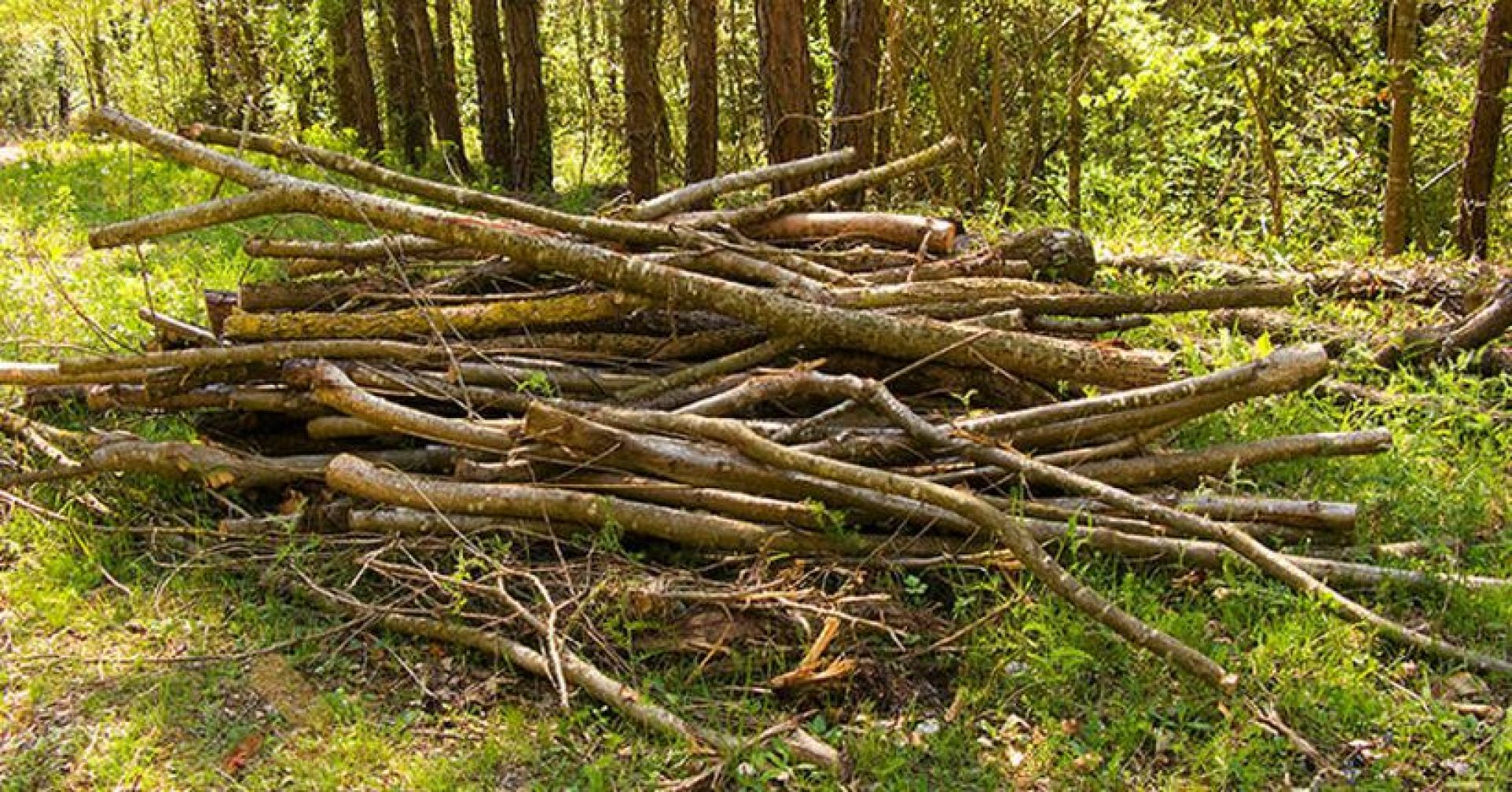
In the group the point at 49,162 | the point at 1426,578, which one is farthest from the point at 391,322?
the point at 49,162

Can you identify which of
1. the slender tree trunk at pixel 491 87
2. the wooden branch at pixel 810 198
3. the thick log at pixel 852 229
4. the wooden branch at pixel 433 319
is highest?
the slender tree trunk at pixel 491 87

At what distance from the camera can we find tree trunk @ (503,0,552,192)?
40.7ft

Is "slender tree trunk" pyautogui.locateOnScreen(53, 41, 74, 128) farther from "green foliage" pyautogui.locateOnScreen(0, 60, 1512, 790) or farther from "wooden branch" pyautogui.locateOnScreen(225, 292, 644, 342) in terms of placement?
"green foliage" pyautogui.locateOnScreen(0, 60, 1512, 790)

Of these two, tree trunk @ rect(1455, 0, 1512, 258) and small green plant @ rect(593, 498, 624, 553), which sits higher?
tree trunk @ rect(1455, 0, 1512, 258)

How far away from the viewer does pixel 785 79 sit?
800 centimetres

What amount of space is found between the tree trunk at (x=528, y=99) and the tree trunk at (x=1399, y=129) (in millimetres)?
8836

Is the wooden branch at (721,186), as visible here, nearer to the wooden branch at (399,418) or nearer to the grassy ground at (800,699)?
the wooden branch at (399,418)

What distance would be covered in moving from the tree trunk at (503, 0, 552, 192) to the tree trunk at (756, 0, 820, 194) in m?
5.38

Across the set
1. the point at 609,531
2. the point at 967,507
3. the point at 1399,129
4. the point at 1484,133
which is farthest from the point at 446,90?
the point at 967,507

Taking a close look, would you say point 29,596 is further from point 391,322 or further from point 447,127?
point 447,127

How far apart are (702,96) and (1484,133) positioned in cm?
654

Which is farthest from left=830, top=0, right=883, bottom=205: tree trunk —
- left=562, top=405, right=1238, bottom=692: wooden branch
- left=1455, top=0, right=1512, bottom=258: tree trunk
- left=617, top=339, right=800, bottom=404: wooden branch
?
left=562, top=405, right=1238, bottom=692: wooden branch

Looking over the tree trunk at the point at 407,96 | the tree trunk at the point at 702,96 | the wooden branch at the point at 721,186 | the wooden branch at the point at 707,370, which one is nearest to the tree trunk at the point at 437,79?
the tree trunk at the point at 407,96

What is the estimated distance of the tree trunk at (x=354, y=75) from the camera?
15.0 metres
